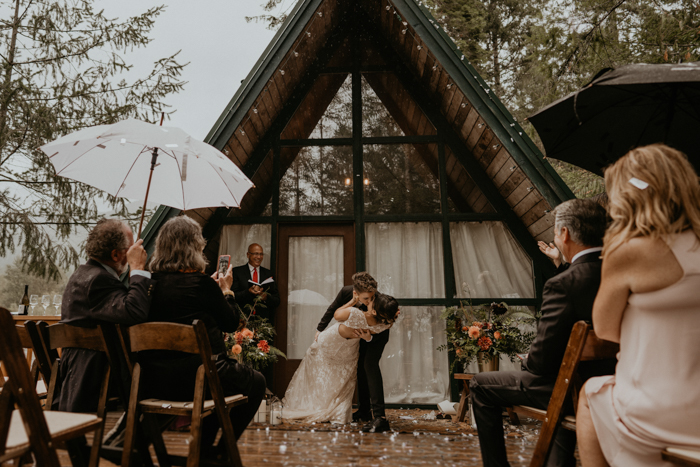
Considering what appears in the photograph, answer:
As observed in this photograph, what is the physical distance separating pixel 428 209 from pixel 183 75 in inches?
276

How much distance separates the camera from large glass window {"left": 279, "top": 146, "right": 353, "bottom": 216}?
6.30 metres

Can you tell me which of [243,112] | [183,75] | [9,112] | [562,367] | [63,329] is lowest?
[562,367]

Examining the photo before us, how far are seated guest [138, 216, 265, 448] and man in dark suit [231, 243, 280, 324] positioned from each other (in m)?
2.74

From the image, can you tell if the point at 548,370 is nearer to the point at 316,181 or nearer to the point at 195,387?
the point at 195,387

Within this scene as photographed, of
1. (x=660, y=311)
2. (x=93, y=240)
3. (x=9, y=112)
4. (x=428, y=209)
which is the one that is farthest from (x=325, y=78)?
(x=9, y=112)

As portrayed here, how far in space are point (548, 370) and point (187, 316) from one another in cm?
207

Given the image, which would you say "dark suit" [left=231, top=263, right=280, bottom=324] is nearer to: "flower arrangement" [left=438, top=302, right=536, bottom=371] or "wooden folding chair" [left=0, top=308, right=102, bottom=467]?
"flower arrangement" [left=438, top=302, right=536, bottom=371]

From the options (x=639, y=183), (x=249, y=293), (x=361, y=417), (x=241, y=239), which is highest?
(x=241, y=239)

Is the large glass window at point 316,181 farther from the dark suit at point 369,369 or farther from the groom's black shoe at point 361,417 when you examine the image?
the groom's black shoe at point 361,417

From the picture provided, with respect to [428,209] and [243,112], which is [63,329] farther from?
[428,209]

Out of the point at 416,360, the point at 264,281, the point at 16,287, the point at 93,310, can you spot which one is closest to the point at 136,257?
the point at 93,310

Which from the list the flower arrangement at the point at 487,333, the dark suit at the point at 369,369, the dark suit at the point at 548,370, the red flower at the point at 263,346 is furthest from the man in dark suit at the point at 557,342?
the red flower at the point at 263,346

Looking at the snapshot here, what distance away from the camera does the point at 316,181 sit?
6.37 m

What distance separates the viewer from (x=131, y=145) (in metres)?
3.90
